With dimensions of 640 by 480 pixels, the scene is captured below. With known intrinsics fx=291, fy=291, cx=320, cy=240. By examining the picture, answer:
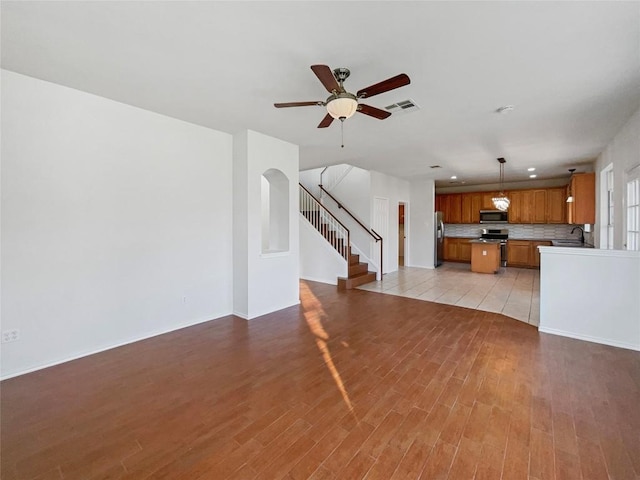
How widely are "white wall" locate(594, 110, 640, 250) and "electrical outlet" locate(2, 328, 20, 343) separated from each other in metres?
6.92

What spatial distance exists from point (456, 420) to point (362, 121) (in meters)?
3.46

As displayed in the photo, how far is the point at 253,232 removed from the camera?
4359 mm

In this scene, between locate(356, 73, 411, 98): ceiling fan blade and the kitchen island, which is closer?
locate(356, 73, 411, 98): ceiling fan blade

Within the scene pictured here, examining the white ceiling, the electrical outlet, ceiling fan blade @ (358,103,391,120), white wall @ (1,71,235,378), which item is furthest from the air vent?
the electrical outlet

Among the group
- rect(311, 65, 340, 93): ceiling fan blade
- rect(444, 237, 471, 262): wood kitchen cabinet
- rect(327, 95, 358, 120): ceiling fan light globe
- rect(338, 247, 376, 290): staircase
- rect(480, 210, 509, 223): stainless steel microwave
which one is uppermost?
rect(311, 65, 340, 93): ceiling fan blade

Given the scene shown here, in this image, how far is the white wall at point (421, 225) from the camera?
29.4 ft

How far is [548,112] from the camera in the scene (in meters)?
3.58

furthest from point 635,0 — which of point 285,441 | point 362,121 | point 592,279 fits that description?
point 285,441

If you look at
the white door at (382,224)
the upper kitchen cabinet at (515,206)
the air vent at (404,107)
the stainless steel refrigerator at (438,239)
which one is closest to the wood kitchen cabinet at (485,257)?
the stainless steel refrigerator at (438,239)

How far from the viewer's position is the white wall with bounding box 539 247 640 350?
3314mm

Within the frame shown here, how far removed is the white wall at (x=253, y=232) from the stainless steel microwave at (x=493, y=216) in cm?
748

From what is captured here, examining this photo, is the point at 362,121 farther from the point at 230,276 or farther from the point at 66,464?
the point at 66,464

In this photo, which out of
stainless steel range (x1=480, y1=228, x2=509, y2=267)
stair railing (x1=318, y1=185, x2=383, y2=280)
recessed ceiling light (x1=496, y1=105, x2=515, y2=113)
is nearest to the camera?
recessed ceiling light (x1=496, y1=105, x2=515, y2=113)

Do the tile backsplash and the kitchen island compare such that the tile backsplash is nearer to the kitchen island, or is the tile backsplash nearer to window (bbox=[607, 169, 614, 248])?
the kitchen island
